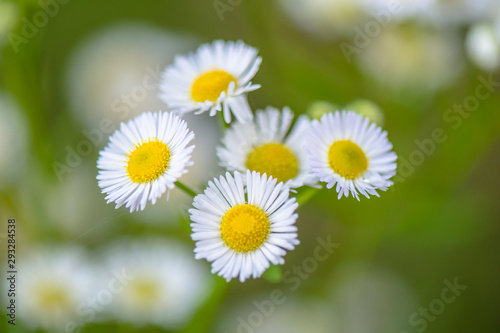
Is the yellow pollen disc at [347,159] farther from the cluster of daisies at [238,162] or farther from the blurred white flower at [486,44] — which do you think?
the blurred white flower at [486,44]

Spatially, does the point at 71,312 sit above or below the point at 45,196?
below

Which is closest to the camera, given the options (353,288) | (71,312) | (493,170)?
(71,312)

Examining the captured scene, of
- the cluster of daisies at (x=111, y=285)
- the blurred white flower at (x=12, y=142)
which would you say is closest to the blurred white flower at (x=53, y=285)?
the cluster of daisies at (x=111, y=285)

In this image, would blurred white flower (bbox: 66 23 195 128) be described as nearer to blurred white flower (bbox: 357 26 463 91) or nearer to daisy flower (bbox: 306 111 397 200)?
blurred white flower (bbox: 357 26 463 91)

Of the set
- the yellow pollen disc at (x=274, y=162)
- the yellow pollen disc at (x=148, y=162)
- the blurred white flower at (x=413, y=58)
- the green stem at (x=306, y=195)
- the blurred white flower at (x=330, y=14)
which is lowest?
the yellow pollen disc at (x=148, y=162)

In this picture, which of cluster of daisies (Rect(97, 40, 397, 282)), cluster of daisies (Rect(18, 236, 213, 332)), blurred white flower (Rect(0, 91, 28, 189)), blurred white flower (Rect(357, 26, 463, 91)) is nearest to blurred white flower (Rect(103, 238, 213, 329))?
cluster of daisies (Rect(18, 236, 213, 332))

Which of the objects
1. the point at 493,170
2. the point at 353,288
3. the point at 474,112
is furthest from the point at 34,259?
the point at 493,170

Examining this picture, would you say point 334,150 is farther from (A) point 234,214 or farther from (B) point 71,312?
(B) point 71,312

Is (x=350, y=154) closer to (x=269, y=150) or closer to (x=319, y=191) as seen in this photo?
(x=269, y=150)
